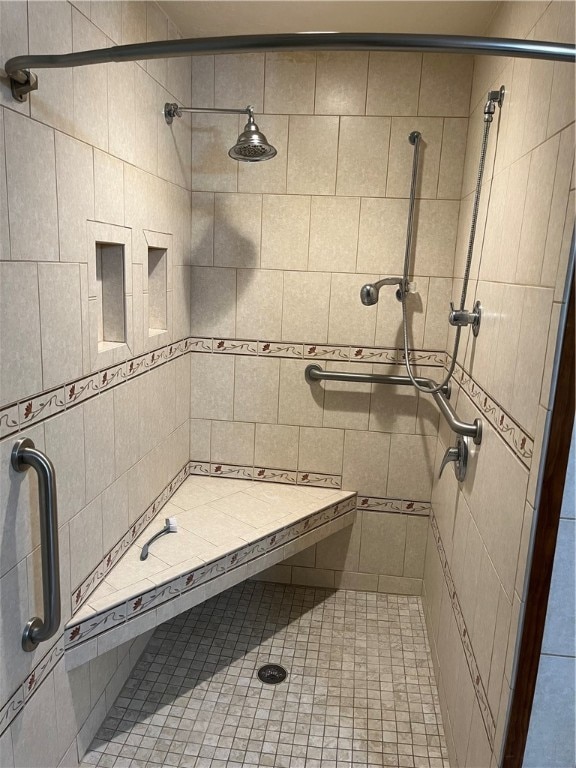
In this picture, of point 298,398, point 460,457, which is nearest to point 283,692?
point 460,457

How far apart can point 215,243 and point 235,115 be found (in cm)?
55

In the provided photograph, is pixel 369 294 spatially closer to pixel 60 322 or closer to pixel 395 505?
pixel 395 505

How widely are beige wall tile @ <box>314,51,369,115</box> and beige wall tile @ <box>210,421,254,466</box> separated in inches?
57.6

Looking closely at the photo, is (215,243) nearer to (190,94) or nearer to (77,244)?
(190,94)

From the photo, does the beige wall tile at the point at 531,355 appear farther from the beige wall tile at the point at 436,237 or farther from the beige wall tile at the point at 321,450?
the beige wall tile at the point at 321,450

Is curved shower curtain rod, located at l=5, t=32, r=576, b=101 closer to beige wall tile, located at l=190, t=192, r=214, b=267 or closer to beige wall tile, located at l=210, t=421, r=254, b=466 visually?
beige wall tile, located at l=190, t=192, r=214, b=267

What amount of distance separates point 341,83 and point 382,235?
0.65 m

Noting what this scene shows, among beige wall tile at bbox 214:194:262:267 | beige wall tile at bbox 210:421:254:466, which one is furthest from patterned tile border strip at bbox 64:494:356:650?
beige wall tile at bbox 214:194:262:267

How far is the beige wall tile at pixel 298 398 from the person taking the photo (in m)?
2.57

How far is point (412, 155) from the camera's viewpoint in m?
2.34

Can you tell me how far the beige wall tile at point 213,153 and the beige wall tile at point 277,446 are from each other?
A: 1122mm

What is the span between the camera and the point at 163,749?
70.8 inches

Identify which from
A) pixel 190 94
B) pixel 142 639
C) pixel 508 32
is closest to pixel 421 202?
pixel 508 32

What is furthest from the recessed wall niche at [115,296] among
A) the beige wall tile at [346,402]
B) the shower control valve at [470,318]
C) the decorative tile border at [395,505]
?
the decorative tile border at [395,505]
